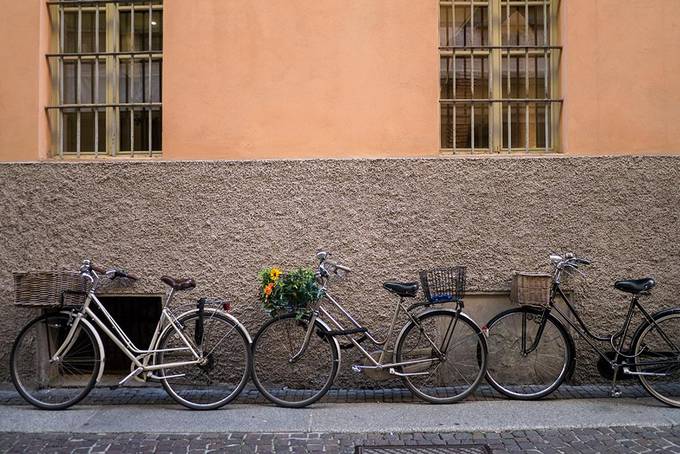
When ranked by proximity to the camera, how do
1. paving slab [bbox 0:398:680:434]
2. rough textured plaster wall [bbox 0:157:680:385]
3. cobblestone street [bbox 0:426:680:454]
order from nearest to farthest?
cobblestone street [bbox 0:426:680:454] < paving slab [bbox 0:398:680:434] < rough textured plaster wall [bbox 0:157:680:385]

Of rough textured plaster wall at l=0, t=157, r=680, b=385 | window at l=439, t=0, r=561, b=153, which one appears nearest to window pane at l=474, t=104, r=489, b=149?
window at l=439, t=0, r=561, b=153

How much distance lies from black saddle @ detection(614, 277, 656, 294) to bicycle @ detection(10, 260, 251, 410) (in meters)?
3.07

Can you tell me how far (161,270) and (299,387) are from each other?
5.31 ft

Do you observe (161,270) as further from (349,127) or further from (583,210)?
(583,210)

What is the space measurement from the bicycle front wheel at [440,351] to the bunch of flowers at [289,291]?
0.83 metres

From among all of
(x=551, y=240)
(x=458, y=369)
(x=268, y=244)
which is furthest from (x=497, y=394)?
(x=268, y=244)

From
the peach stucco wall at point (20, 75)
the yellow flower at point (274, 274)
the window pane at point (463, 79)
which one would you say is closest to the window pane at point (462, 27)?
the window pane at point (463, 79)

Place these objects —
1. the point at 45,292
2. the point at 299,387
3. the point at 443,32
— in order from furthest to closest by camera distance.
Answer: the point at 443,32, the point at 299,387, the point at 45,292

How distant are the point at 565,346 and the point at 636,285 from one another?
76cm

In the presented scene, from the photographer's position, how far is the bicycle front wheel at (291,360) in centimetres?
593

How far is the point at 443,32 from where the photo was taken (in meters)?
6.79

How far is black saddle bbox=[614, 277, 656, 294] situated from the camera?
19.2 feet

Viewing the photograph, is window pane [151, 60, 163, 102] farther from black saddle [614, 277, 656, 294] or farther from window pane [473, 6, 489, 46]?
black saddle [614, 277, 656, 294]

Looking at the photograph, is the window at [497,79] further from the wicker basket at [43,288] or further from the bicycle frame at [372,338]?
the wicker basket at [43,288]
